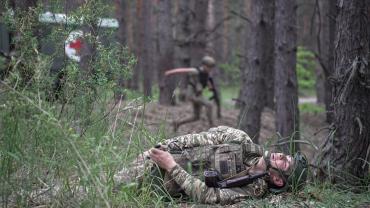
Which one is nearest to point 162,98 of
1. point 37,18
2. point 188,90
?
point 188,90

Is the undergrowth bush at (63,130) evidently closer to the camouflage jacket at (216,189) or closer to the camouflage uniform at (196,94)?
the camouflage jacket at (216,189)

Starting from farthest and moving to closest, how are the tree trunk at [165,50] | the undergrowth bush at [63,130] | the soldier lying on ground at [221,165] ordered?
the tree trunk at [165,50]
the soldier lying on ground at [221,165]
the undergrowth bush at [63,130]

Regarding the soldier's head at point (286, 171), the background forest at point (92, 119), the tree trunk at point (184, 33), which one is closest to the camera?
the background forest at point (92, 119)

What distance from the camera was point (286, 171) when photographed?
533cm

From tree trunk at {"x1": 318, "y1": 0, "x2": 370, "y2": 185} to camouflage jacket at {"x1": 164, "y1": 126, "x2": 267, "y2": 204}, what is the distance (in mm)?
769

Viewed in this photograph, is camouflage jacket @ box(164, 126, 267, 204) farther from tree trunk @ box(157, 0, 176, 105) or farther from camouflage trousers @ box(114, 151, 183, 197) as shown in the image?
tree trunk @ box(157, 0, 176, 105)

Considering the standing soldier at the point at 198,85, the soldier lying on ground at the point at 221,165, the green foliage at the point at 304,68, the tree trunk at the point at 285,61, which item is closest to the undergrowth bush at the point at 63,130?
the soldier lying on ground at the point at 221,165

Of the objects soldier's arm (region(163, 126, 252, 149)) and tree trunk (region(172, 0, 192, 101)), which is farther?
tree trunk (region(172, 0, 192, 101))

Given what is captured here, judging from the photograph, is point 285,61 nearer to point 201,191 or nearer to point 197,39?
point 201,191

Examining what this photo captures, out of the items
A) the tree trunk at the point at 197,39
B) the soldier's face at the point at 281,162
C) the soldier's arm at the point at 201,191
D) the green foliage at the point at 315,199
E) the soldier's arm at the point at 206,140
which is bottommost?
the green foliage at the point at 315,199

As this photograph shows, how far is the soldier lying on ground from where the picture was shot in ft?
16.7

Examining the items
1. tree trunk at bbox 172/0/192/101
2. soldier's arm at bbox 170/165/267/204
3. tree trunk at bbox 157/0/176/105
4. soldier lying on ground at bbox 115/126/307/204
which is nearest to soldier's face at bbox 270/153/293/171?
soldier lying on ground at bbox 115/126/307/204

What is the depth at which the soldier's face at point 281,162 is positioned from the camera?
17.5 feet

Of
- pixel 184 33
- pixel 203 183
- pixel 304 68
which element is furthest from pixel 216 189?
pixel 304 68
